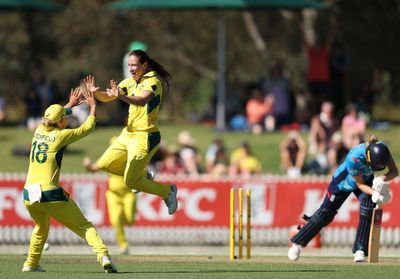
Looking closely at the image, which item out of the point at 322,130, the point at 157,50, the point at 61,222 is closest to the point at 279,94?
the point at 322,130

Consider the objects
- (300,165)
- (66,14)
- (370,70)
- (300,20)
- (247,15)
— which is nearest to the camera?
(300,165)

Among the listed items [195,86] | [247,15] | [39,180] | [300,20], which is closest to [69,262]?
[39,180]

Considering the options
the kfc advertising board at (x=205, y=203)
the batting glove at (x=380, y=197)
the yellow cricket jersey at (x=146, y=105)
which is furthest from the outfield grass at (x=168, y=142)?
the yellow cricket jersey at (x=146, y=105)

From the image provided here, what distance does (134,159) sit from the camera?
1448 cm

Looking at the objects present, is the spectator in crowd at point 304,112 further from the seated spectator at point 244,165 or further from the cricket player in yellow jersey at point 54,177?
the cricket player in yellow jersey at point 54,177

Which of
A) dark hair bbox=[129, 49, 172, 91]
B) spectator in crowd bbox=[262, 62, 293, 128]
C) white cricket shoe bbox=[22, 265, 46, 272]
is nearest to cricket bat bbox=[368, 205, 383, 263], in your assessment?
dark hair bbox=[129, 49, 172, 91]

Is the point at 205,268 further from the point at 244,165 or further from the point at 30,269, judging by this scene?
the point at 244,165

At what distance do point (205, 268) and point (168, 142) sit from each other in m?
13.6

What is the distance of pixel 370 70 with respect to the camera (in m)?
42.6

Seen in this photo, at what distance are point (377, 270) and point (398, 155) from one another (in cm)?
1325

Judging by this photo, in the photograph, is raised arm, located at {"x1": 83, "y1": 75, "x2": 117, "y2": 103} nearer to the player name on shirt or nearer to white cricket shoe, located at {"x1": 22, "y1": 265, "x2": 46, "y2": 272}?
the player name on shirt

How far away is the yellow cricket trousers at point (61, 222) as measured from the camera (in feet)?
44.0

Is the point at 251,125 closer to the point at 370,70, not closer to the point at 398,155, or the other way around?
the point at 398,155

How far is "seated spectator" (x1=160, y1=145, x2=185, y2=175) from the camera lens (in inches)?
938
